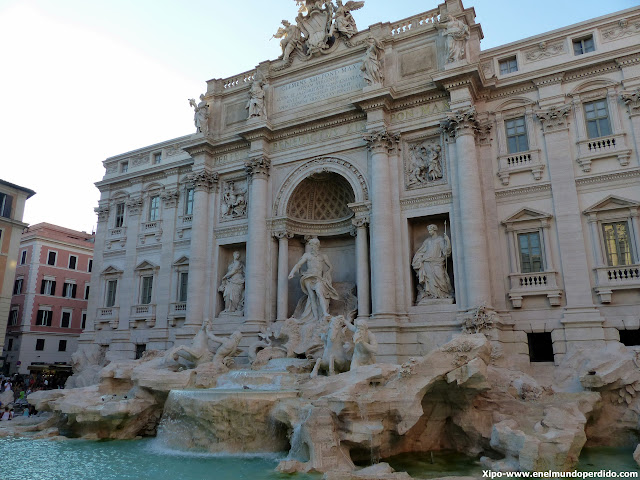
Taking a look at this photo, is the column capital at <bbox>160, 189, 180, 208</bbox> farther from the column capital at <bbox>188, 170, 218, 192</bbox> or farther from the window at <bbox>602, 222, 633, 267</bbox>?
the window at <bbox>602, 222, 633, 267</bbox>

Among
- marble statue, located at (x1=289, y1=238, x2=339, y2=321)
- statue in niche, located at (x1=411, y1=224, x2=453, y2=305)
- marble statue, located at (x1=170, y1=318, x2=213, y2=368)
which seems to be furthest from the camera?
marble statue, located at (x1=289, y1=238, x2=339, y2=321)

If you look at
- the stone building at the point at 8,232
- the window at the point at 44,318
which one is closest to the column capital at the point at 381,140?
the stone building at the point at 8,232

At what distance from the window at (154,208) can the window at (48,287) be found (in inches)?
676

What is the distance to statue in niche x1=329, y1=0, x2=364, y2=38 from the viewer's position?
2083 cm

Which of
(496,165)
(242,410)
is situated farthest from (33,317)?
(496,165)

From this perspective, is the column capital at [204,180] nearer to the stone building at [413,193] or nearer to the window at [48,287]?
the stone building at [413,193]

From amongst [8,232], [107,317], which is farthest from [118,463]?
[8,232]

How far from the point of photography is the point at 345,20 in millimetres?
21062

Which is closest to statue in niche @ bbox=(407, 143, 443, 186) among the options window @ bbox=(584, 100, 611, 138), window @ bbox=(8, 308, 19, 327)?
window @ bbox=(584, 100, 611, 138)

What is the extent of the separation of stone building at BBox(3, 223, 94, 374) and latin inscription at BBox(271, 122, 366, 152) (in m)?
24.0

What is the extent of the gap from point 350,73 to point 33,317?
1157 inches

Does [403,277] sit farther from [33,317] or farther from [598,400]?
[33,317]

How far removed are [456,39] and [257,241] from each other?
10.8 metres

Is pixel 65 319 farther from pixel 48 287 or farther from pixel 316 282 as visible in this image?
pixel 316 282
